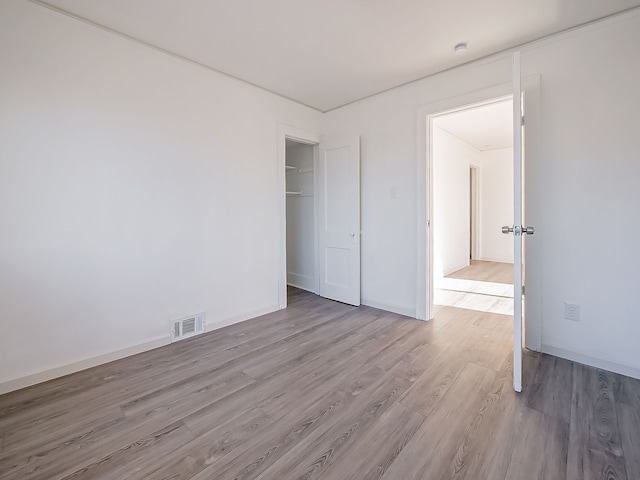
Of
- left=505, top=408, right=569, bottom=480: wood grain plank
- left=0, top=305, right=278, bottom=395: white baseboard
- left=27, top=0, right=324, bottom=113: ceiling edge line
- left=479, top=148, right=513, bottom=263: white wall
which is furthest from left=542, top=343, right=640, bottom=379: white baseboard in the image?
left=479, top=148, right=513, bottom=263: white wall

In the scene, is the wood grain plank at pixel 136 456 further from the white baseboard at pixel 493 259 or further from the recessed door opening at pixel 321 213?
the white baseboard at pixel 493 259

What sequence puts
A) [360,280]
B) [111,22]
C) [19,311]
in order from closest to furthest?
[19,311], [111,22], [360,280]

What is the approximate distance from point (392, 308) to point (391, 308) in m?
0.01

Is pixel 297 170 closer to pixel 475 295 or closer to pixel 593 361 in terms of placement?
pixel 475 295

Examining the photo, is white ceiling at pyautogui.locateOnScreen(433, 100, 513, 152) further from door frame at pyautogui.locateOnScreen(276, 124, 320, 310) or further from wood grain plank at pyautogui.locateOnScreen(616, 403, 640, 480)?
wood grain plank at pyautogui.locateOnScreen(616, 403, 640, 480)

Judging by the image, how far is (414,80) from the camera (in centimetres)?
318

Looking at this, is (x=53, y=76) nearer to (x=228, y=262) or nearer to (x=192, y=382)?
(x=228, y=262)

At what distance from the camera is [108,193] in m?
2.34

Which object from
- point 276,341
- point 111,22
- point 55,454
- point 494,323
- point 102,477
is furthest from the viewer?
point 494,323

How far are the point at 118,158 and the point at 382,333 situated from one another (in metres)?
2.75

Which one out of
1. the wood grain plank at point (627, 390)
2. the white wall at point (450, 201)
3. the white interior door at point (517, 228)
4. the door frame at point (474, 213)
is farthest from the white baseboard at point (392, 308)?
the door frame at point (474, 213)

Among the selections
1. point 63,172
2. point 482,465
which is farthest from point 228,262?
point 482,465

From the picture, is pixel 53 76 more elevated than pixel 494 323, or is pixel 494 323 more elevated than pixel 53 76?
pixel 53 76

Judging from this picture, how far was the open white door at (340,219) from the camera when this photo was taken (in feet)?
12.1
